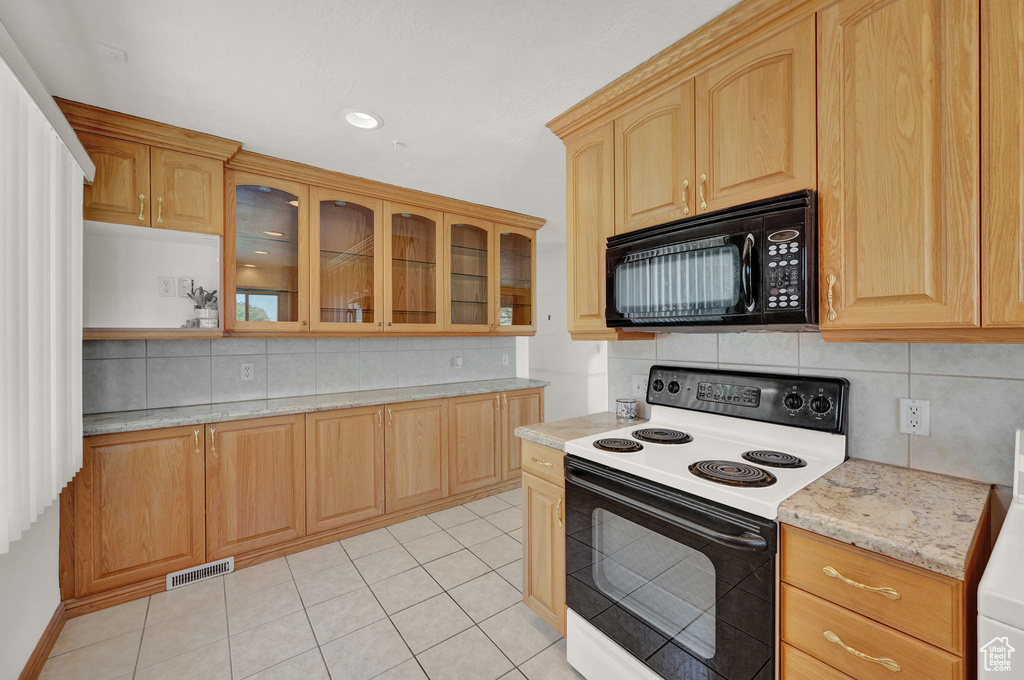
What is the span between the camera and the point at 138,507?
2100mm

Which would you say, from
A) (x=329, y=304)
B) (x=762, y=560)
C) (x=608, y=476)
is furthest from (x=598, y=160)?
(x=329, y=304)

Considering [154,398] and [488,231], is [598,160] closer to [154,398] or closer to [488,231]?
[488,231]

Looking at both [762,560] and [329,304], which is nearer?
[762,560]

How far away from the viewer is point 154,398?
2.44 m

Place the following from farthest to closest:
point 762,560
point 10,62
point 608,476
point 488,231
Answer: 1. point 488,231
2. point 608,476
3. point 10,62
4. point 762,560

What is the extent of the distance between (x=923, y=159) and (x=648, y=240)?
0.78 meters

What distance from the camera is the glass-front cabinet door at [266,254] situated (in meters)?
2.43

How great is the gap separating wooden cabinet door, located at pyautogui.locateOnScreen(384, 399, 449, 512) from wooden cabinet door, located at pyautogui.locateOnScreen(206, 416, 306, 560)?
0.55 m

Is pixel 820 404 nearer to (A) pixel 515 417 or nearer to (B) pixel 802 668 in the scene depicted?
(B) pixel 802 668

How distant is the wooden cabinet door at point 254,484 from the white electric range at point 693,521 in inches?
68.5

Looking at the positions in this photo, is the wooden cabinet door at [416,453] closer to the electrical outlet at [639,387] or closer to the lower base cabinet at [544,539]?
the lower base cabinet at [544,539]

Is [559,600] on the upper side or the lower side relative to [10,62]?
lower

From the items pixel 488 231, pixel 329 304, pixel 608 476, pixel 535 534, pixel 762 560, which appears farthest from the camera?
pixel 488 231

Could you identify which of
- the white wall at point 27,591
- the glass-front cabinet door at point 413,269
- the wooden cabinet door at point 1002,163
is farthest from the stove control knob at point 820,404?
the white wall at point 27,591
